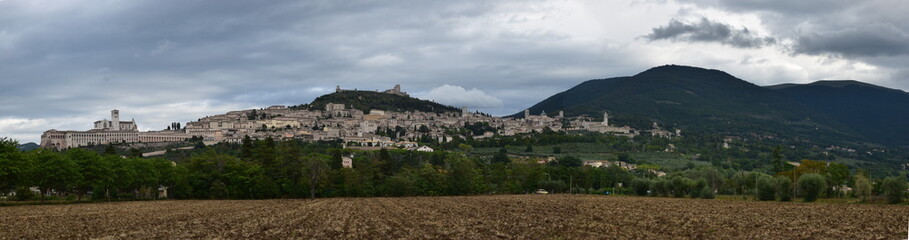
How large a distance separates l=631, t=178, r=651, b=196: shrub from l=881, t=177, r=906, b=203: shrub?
1065 inches

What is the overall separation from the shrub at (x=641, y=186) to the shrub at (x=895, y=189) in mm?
27050

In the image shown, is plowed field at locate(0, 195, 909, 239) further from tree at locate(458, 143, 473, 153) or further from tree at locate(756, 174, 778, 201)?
tree at locate(458, 143, 473, 153)

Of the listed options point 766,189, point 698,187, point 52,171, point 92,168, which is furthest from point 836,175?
point 52,171

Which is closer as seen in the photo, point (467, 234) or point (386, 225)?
point (467, 234)

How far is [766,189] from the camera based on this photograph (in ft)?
206

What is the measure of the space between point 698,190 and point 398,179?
106 ft

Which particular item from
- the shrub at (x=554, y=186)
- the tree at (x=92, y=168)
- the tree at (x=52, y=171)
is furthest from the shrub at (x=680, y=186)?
the tree at (x=52, y=171)

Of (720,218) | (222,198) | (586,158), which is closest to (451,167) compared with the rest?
(222,198)

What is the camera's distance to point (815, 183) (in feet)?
194

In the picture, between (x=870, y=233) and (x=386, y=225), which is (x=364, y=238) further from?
(x=870, y=233)

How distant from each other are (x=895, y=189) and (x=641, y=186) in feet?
94.4

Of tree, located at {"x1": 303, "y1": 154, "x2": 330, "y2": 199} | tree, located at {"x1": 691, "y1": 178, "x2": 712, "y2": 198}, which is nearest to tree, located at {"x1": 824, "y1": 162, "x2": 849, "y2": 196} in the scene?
tree, located at {"x1": 691, "y1": 178, "x2": 712, "y2": 198}

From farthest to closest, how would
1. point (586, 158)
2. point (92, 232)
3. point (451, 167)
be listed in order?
point (586, 158)
point (451, 167)
point (92, 232)

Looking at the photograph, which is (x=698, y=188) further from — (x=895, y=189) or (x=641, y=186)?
(x=895, y=189)
